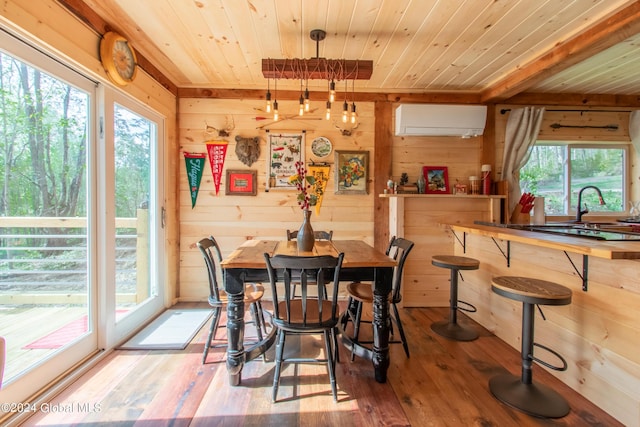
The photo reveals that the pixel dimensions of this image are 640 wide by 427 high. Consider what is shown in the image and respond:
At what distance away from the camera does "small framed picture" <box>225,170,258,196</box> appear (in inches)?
137

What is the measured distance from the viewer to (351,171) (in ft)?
11.7

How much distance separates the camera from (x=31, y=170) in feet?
5.80

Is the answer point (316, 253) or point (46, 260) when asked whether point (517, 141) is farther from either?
point (46, 260)

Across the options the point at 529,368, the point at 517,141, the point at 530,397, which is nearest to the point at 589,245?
the point at 529,368

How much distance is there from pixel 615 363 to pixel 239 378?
7.18 ft

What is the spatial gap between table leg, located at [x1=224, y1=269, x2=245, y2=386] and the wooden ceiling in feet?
6.04

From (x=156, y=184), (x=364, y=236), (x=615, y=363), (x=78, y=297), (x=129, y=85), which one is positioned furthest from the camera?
(x=364, y=236)

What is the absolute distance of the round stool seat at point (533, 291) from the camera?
1637mm

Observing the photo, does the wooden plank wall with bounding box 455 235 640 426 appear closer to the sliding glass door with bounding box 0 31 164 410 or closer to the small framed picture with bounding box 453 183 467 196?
the small framed picture with bounding box 453 183 467 196

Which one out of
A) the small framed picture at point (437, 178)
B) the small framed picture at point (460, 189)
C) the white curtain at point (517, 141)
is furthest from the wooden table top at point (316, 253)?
the white curtain at point (517, 141)

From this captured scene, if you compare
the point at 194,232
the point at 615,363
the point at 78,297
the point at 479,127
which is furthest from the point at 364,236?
the point at 78,297

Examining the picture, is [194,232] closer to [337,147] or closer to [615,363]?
[337,147]

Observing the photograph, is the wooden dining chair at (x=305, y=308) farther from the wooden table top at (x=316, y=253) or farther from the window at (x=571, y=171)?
the window at (x=571, y=171)

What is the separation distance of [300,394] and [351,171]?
2.41 meters
